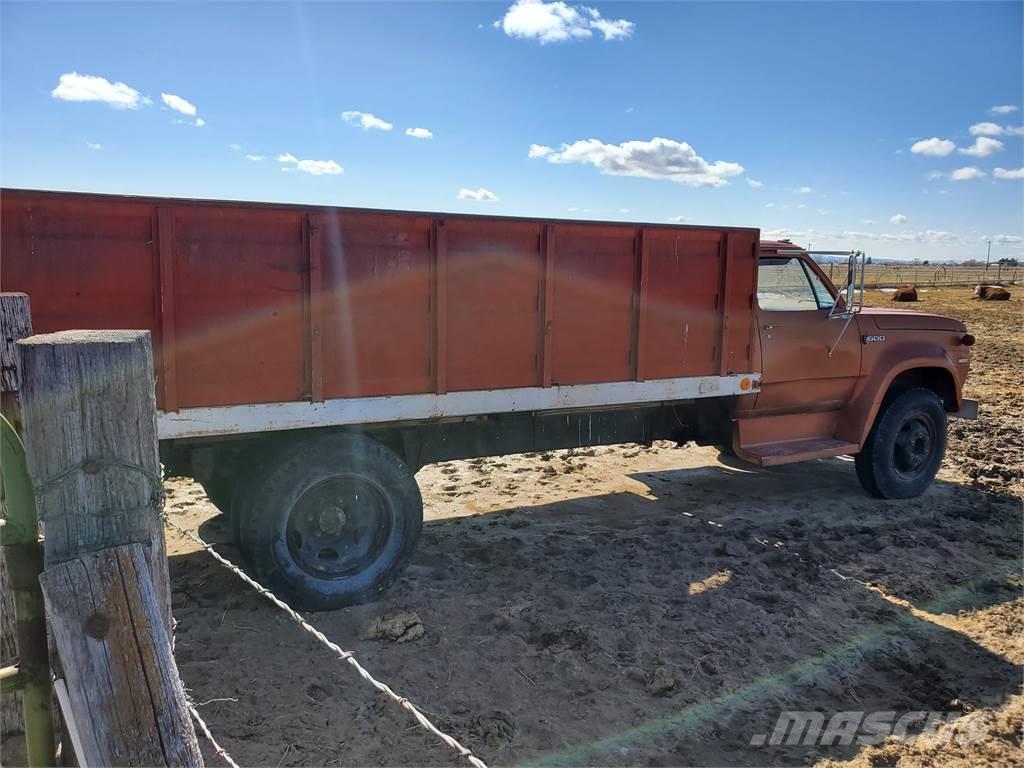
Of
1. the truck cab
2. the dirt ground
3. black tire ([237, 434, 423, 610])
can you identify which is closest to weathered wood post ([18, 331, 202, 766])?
the dirt ground

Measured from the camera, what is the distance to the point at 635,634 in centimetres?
398

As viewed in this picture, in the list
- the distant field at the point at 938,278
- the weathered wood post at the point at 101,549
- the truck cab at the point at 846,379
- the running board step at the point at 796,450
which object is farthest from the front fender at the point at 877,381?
the distant field at the point at 938,278

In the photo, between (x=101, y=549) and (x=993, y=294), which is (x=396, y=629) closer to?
(x=101, y=549)

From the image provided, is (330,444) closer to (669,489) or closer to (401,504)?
(401,504)

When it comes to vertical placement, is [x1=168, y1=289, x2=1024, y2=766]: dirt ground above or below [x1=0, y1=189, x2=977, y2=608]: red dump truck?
below

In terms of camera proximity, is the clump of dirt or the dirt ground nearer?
the dirt ground

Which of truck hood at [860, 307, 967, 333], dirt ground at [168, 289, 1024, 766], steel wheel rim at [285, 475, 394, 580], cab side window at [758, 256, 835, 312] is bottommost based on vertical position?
dirt ground at [168, 289, 1024, 766]

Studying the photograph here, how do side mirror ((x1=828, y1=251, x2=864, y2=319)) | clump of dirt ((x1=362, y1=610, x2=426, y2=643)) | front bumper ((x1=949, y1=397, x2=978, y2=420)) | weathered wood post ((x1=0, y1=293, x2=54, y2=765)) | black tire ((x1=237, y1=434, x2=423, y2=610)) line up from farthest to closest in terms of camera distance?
1. front bumper ((x1=949, y1=397, x2=978, y2=420))
2. side mirror ((x1=828, y1=251, x2=864, y2=319))
3. black tire ((x1=237, y1=434, x2=423, y2=610))
4. clump of dirt ((x1=362, y1=610, x2=426, y2=643))
5. weathered wood post ((x1=0, y1=293, x2=54, y2=765))

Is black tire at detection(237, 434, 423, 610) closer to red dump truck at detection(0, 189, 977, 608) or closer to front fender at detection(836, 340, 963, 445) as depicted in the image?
red dump truck at detection(0, 189, 977, 608)

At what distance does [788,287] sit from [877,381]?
1138mm

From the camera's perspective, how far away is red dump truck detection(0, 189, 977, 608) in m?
3.71

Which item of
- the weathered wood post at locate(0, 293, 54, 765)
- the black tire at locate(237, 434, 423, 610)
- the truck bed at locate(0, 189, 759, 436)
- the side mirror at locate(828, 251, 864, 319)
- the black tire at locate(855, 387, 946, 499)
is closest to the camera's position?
the weathered wood post at locate(0, 293, 54, 765)

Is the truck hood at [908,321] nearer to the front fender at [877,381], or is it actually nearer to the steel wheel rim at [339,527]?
the front fender at [877,381]

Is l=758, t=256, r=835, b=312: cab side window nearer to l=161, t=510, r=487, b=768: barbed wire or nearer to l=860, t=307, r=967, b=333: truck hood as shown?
l=860, t=307, r=967, b=333: truck hood
